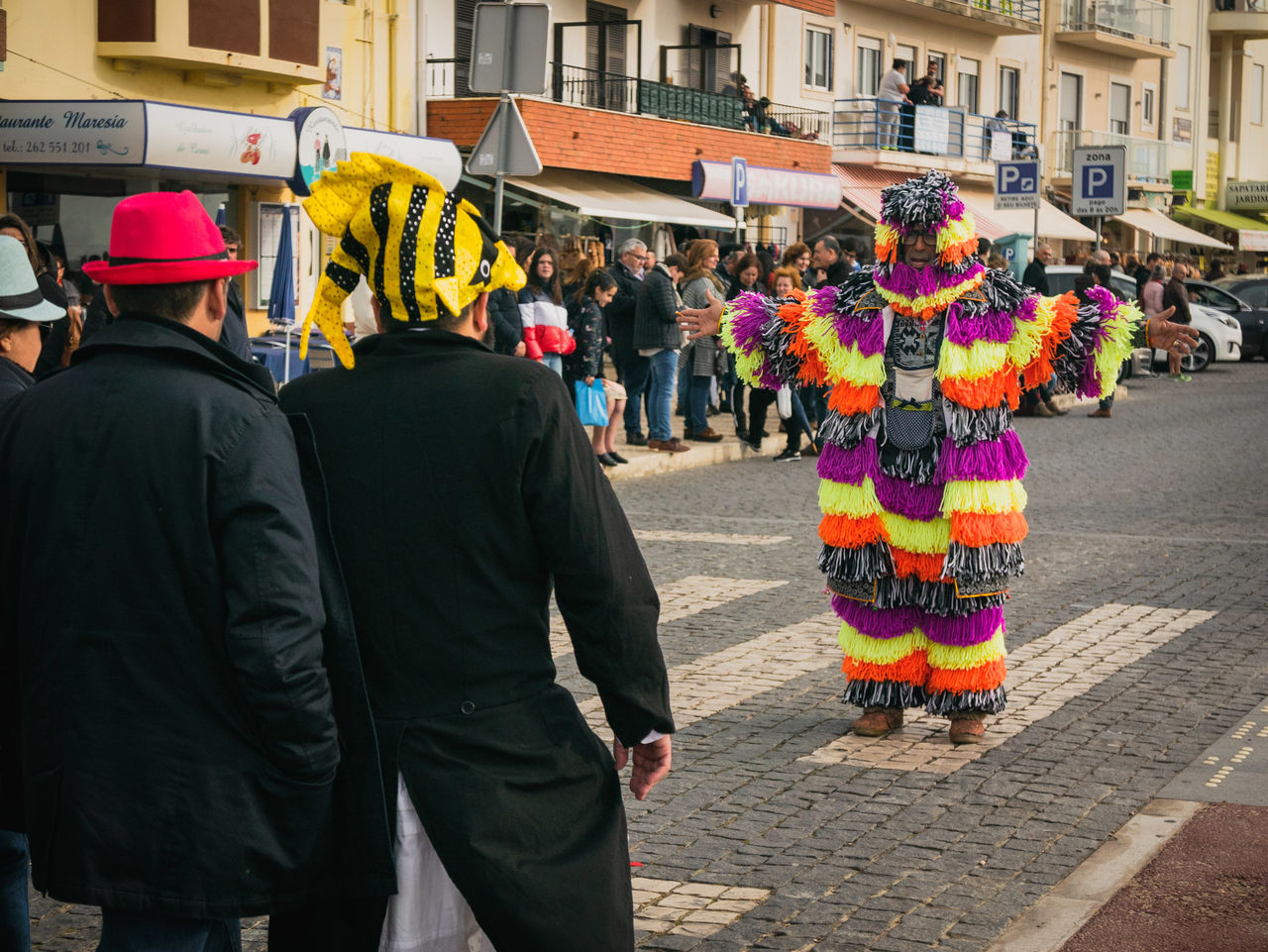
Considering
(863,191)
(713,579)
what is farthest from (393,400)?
(863,191)

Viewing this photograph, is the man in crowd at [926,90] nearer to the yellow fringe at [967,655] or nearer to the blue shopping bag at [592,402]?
the blue shopping bag at [592,402]

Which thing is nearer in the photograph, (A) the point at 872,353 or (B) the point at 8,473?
(B) the point at 8,473

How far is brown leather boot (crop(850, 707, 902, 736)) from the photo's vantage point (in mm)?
6496

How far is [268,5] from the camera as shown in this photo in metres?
21.0

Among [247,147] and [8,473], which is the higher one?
[247,147]

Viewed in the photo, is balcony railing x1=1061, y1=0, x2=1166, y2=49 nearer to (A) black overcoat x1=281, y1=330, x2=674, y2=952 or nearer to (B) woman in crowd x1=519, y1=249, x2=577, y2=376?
(B) woman in crowd x1=519, y1=249, x2=577, y2=376

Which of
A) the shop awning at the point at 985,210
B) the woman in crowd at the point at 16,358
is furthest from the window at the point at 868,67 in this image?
the woman in crowd at the point at 16,358

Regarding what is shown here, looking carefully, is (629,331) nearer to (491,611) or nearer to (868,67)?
(491,611)

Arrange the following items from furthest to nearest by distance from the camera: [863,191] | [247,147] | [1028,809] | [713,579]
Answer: [863,191] < [247,147] < [713,579] < [1028,809]

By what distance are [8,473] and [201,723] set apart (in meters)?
0.56

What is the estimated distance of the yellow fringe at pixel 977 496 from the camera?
6156 millimetres

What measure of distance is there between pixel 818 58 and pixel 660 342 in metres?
22.4

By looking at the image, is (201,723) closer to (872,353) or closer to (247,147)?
(872,353)

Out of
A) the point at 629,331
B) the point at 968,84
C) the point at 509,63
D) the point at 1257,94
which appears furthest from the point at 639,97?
the point at 1257,94
